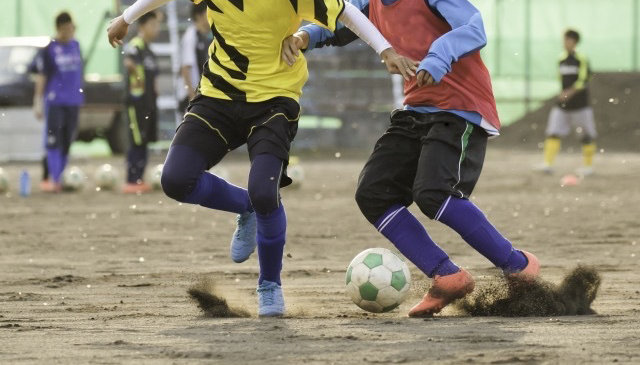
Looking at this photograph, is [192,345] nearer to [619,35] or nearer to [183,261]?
[183,261]

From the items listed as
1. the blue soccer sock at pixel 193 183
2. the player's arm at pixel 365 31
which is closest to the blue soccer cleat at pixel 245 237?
the blue soccer sock at pixel 193 183

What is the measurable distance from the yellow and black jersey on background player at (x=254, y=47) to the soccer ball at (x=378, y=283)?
35.6 inches

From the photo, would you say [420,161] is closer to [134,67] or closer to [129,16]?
[129,16]

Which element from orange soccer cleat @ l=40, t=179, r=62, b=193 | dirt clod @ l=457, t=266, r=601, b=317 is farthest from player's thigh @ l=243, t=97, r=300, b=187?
orange soccer cleat @ l=40, t=179, r=62, b=193

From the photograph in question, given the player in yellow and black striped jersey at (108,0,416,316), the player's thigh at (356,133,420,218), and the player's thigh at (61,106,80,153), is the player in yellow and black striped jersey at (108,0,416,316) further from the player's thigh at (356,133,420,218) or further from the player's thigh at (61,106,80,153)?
the player's thigh at (61,106,80,153)

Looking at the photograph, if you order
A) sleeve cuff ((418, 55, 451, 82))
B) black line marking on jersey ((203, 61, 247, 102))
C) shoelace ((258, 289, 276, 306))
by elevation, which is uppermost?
sleeve cuff ((418, 55, 451, 82))

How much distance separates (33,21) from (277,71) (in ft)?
66.1

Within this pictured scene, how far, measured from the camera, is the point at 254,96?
648cm

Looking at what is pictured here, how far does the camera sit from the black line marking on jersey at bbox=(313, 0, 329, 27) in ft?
21.0

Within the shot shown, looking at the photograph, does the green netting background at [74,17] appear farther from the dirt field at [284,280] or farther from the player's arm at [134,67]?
the dirt field at [284,280]

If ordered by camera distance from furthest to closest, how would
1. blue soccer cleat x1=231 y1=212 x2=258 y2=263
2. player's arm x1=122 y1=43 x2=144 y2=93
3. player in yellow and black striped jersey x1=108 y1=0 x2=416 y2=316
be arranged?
1. player's arm x1=122 y1=43 x2=144 y2=93
2. blue soccer cleat x1=231 y1=212 x2=258 y2=263
3. player in yellow and black striped jersey x1=108 y1=0 x2=416 y2=316

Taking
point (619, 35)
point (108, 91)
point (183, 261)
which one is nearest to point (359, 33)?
point (183, 261)

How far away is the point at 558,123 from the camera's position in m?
19.8

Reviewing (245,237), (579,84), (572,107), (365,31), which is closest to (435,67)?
(365,31)
